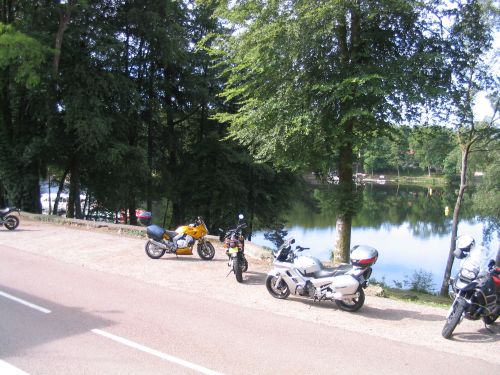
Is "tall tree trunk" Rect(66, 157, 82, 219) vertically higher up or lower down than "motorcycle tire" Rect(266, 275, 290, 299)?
higher up

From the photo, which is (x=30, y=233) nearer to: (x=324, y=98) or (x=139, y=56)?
(x=324, y=98)

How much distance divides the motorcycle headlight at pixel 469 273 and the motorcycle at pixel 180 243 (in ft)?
20.0

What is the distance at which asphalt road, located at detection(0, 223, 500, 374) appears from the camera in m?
4.95

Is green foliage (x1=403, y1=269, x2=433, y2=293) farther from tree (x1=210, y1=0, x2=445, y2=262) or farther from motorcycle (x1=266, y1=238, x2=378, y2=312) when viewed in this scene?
motorcycle (x1=266, y1=238, x2=378, y2=312)

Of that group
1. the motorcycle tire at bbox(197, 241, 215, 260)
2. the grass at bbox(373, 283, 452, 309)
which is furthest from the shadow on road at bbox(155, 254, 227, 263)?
the grass at bbox(373, 283, 452, 309)

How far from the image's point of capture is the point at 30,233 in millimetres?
14555

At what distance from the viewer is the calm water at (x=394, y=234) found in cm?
2438

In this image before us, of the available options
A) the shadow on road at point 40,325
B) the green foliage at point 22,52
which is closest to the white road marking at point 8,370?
the shadow on road at point 40,325

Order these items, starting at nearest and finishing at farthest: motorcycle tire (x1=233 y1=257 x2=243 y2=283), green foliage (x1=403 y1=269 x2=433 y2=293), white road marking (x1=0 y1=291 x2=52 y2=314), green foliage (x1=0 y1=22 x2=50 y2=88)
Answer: white road marking (x1=0 y1=291 x2=52 y2=314) < motorcycle tire (x1=233 y1=257 x2=243 y2=283) < green foliage (x1=0 y1=22 x2=50 y2=88) < green foliage (x1=403 y1=269 x2=433 y2=293)

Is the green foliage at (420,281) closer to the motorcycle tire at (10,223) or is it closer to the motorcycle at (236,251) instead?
the motorcycle at (236,251)

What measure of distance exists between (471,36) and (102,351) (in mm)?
10381

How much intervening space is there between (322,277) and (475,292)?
7.25ft

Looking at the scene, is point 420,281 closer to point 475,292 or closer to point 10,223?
point 475,292

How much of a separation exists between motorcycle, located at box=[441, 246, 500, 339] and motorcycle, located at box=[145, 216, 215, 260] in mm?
6082
